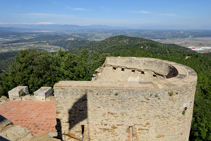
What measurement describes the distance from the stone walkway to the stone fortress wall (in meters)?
2.35

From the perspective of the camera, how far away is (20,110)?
8.90 m

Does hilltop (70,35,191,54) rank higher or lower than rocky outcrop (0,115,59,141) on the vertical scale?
higher

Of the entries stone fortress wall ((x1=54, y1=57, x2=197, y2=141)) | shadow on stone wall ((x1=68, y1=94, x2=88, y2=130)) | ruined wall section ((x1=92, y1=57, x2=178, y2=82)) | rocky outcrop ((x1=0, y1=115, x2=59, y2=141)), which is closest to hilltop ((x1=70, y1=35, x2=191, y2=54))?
ruined wall section ((x1=92, y1=57, x2=178, y2=82))

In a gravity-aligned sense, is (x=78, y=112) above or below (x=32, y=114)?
above

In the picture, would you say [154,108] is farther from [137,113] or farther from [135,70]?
[135,70]

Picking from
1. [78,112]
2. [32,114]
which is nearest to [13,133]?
[78,112]

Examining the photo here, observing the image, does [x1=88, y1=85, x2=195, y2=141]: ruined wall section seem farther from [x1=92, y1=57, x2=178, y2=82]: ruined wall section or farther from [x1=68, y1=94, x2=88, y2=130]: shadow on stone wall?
[x1=92, y1=57, x2=178, y2=82]: ruined wall section

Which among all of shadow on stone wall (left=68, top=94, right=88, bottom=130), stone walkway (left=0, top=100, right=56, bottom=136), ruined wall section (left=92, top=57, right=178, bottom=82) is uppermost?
ruined wall section (left=92, top=57, right=178, bottom=82)

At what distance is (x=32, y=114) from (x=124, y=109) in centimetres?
598

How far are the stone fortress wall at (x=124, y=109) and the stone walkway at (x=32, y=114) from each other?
235 cm

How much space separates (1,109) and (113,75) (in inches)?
308

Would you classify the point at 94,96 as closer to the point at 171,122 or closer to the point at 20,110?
the point at 171,122

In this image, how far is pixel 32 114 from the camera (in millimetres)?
8422

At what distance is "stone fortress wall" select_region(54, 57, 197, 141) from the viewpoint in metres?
5.19
